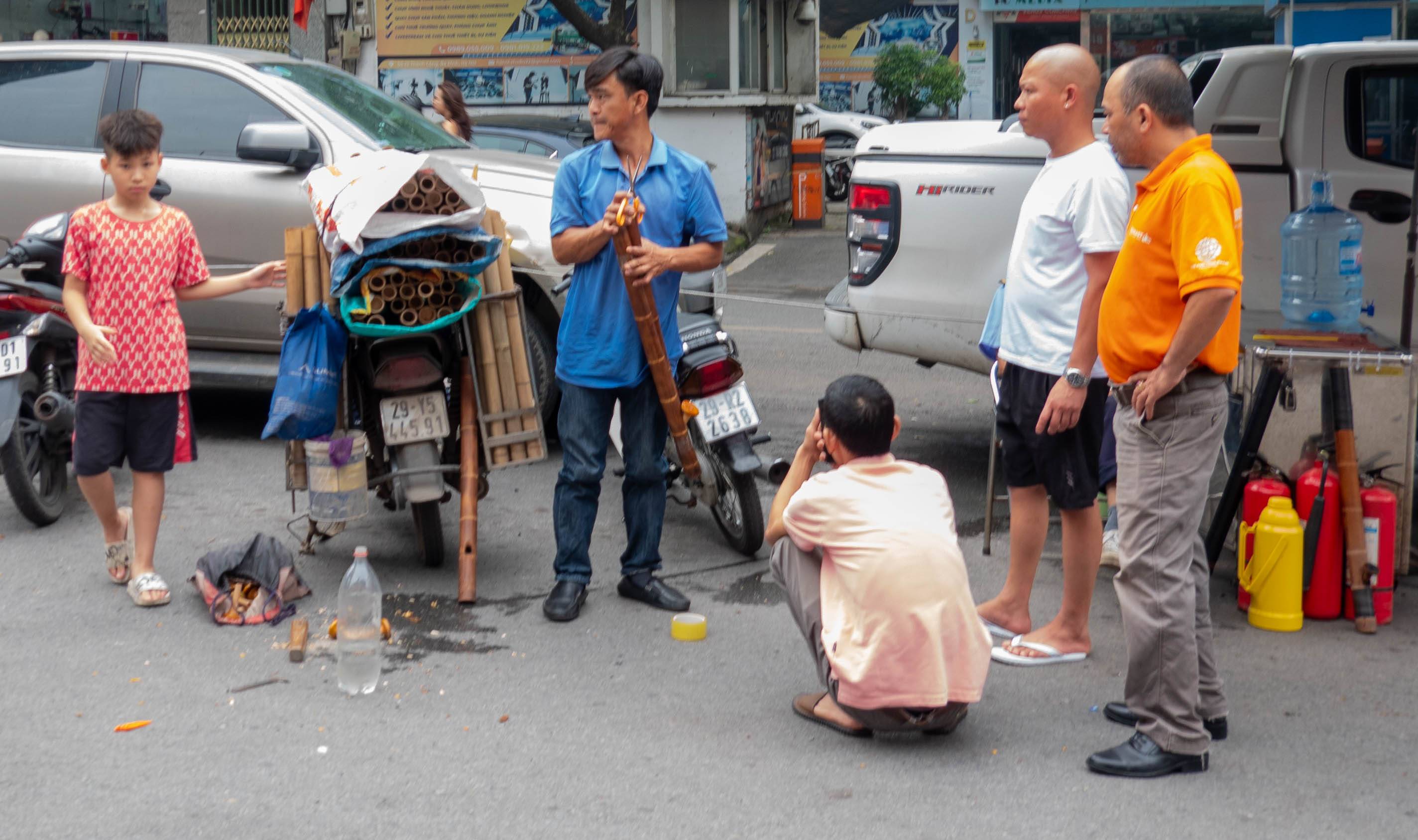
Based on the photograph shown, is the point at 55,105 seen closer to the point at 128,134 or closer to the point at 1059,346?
the point at 128,134

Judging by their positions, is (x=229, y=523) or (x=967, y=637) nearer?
(x=967, y=637)

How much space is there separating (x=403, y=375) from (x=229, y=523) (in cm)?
139

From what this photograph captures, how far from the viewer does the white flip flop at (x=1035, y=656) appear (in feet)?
15.6

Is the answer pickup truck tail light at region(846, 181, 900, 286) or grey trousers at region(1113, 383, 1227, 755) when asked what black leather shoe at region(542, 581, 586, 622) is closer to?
grey trousers at region(1113, 383, 1227, 755)

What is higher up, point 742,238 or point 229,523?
point 742,238

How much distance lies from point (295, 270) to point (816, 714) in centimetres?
247

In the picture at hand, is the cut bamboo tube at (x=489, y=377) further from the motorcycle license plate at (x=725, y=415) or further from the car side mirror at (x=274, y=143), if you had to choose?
the car side mirror at (x=274, y=143)

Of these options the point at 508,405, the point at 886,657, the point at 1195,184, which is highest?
the point at 1195,184

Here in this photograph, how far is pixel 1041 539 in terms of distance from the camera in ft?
16.1

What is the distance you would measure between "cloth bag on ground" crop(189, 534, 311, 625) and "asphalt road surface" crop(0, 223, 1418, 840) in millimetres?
77

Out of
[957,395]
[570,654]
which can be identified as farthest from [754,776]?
[957,395]

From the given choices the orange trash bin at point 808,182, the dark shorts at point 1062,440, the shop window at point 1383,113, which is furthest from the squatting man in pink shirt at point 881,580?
Answer: the orange trash bin at point 808,182

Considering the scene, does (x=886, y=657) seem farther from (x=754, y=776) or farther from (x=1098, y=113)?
(x=1098, y=113)

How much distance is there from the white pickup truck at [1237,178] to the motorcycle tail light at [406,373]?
2121 millimetres
